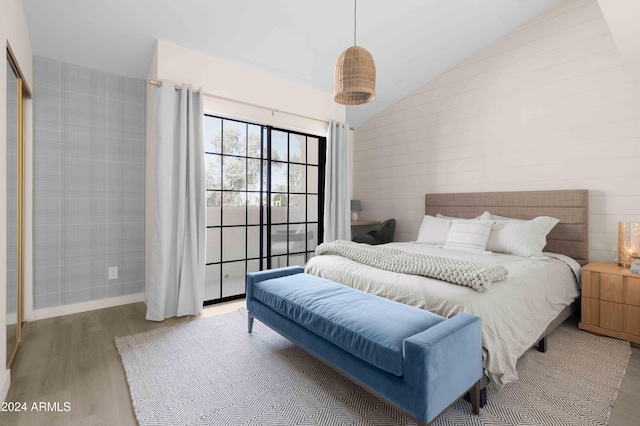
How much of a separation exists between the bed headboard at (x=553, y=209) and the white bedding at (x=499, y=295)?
0.28 meters

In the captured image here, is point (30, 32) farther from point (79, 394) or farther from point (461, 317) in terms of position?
point (461, 317)

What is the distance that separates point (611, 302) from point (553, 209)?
98 centimetres

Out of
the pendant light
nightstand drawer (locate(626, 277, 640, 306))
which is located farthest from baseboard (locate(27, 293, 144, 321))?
nightstand drawer (locate(626, 277, 640, 306))

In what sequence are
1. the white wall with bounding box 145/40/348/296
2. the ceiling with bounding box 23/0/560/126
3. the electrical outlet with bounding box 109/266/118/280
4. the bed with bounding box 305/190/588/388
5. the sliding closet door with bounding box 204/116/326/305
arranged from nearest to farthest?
the bed with bounding box 305/190/588/388, the ceiling with bounding box 23/0/560/126, the white wall with bounding box 145/40/348/296, the electrical outlet with bounding box 109/266/118/280, the sliding closet door with bounding box 204/116/326/305

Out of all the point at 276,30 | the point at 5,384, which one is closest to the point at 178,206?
the point at 5,384

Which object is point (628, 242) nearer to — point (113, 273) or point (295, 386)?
point (295, 386)

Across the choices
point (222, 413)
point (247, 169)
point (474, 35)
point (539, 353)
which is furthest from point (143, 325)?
point (474, 35)

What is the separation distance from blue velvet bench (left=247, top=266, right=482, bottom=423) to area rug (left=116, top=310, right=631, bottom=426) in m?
0.19

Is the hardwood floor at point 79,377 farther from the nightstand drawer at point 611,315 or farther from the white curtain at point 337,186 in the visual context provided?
the white curtain at point 337,186

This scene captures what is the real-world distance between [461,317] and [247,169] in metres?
2.76

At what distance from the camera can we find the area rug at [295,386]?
5.20ft

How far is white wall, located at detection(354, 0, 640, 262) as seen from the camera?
2.83m

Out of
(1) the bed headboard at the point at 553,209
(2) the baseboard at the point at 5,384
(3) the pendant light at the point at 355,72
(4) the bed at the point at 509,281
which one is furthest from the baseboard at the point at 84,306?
(1) the bed headboard at the point at 553,209

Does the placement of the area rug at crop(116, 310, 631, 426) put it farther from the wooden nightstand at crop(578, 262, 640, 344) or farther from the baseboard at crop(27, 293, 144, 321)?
the baseboard at crop(27, 293, 144, 321)
